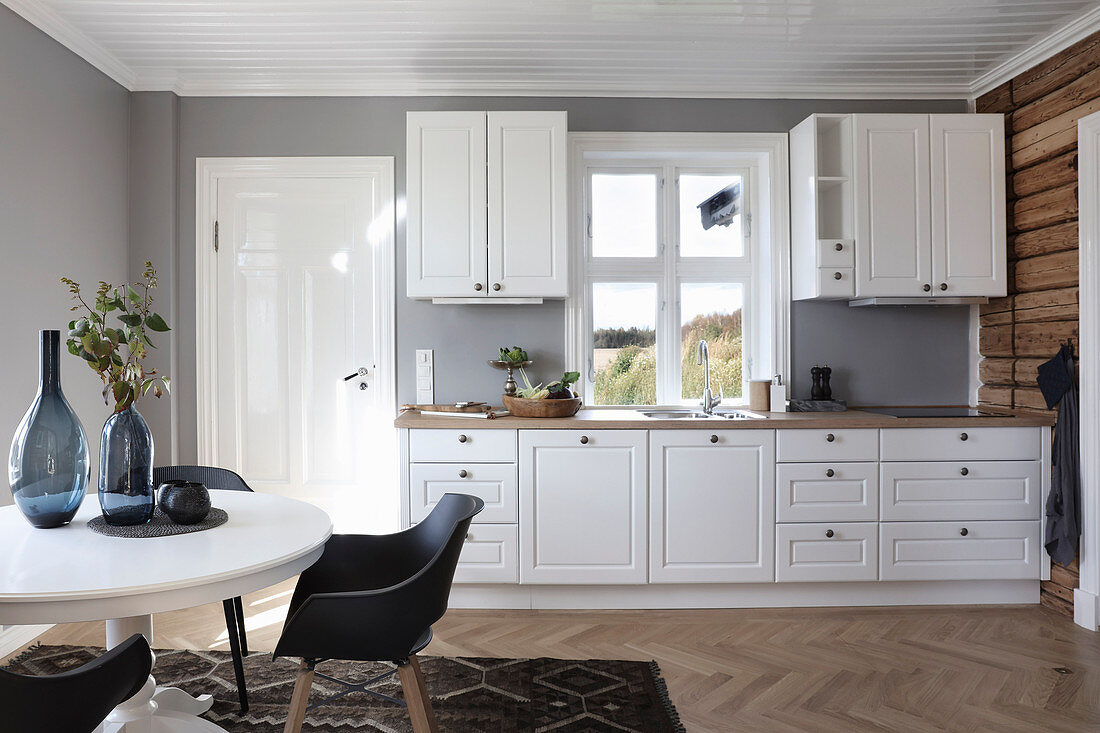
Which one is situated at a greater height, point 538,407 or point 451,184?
point 451,184

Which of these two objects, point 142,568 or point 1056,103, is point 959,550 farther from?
point 142,568

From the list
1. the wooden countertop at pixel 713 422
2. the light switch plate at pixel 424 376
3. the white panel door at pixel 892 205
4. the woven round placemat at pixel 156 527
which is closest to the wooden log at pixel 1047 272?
the white panel door at pixel 892 205

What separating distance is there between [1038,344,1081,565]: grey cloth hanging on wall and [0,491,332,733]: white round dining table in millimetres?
3054

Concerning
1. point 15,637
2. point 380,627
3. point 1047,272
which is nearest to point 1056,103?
point 1047,272

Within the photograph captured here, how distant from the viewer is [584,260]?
12.0 ft

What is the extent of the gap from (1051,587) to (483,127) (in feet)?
11.1

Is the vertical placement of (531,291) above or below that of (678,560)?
above

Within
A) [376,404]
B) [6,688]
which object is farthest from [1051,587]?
[6,688]

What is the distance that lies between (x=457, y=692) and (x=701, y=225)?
2.62 m

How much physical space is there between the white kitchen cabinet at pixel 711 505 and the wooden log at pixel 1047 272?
1.45 metres

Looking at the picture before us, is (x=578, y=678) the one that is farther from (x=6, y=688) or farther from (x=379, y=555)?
(x=6, y=688)

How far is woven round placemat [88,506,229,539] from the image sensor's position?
66.9 inches

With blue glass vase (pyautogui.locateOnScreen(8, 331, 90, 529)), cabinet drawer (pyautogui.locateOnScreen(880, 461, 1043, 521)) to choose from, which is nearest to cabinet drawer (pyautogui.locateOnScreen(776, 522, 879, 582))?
cabinet drawer (pyautogui.locateOnScreen(880, 461, 1043, 521))

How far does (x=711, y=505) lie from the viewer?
121 inches
